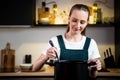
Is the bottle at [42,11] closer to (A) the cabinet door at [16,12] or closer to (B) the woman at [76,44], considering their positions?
(A) the cabinet door at [16,12]

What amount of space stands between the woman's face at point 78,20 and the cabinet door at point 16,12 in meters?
0.96

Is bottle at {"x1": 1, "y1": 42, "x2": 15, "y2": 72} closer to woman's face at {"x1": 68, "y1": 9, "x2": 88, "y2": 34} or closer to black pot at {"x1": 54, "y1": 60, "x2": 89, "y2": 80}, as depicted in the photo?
woman's face at {"x1": 68, "y1": 9, "x2": 88, "y2": 34}

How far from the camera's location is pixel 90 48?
4.64 feet

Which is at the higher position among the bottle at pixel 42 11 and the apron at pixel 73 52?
the bottle at pixel 42 11

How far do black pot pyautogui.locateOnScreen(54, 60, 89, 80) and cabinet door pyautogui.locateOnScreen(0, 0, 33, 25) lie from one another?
147cm

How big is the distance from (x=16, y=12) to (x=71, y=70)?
1555 mm

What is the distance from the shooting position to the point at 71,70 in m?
0.87

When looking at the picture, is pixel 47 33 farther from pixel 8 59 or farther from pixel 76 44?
pixel 76 44

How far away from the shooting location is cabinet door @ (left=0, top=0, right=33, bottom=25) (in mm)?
2277

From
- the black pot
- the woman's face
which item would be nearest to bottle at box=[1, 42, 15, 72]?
the woman's face

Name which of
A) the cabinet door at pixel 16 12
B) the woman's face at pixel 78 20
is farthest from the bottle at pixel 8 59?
the woman's face at pixel 78 20

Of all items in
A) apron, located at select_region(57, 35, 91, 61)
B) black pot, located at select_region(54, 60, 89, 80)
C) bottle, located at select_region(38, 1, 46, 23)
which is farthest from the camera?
bottle, located at select_region(38, 1, 46, 23)

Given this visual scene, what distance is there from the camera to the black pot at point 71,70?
33.9 inches

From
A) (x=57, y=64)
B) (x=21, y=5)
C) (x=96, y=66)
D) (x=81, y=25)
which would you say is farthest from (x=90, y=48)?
(x=21, y=5)
